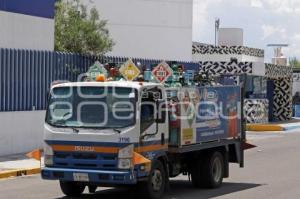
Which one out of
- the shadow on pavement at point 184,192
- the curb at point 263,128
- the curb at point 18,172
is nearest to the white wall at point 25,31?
the curb at point 18,172

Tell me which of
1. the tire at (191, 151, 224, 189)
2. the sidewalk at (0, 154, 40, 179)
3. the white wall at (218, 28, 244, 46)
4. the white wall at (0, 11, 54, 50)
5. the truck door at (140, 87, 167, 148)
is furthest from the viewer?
the white wall at (218, 28, 244, 46)

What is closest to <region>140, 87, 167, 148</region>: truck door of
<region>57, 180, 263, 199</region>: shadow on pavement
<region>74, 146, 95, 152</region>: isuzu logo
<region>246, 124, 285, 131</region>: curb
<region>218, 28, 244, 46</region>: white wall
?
<region>74, 146, 95, 152</region>: isuzu logo

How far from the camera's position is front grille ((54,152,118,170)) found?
12023 mm

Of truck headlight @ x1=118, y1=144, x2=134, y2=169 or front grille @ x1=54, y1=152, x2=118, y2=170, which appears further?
front grille @ x1=54, y1=152, x2=118, y2=170

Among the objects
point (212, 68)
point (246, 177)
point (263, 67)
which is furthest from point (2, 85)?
point (263, 67)

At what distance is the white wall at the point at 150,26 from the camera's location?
43625 mm

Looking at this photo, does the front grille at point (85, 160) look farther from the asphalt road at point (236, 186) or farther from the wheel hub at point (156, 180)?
the asphalt road at point (236, 186)

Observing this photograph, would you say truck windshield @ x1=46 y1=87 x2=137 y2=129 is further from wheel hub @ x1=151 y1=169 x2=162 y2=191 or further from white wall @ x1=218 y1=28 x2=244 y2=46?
white wall @ x1=218 y1=28 x2=244 y2=46

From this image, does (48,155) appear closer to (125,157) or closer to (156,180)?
(125,157)

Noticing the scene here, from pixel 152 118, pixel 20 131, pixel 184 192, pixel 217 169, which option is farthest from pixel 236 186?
pixel 20 131

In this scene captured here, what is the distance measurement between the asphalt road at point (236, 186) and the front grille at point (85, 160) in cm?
124

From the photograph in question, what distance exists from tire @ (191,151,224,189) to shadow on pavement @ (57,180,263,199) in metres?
0.17

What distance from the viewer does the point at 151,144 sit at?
12414 millimetres

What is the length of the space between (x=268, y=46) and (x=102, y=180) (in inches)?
2622
